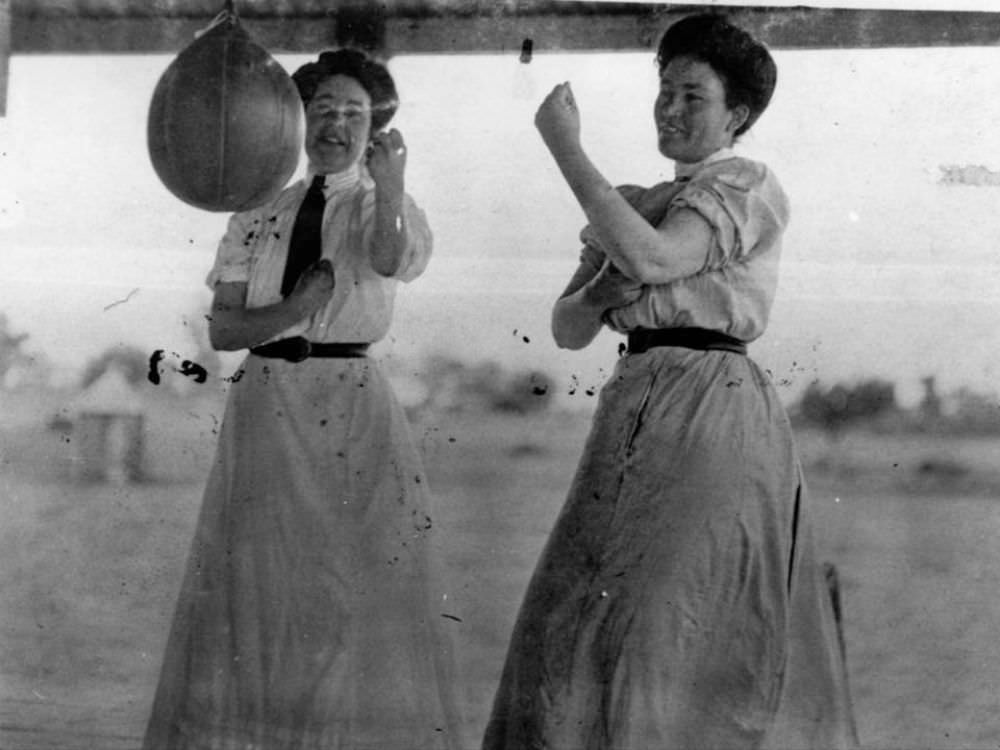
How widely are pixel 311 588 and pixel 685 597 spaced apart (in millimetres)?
713

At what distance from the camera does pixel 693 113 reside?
2438mm

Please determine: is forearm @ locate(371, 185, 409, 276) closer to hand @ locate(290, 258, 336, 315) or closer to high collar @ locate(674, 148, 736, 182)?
hand @ locate(290, 258, 336, 315)

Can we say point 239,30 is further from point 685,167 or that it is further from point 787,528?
point 787,528

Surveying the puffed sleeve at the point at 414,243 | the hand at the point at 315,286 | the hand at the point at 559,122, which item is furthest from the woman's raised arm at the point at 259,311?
the hand at the point at 559,122

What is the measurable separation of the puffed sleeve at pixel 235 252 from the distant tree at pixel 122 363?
199 mm

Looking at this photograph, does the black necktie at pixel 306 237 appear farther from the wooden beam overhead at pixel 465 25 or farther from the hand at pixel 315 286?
the wooden beam overhead at pixel 465 25

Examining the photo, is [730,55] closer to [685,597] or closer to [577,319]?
[577,319]

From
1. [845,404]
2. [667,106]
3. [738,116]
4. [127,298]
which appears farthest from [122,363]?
[845,404]

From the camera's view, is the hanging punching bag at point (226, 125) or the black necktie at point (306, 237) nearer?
the hanging punching bag at point (226, 125)

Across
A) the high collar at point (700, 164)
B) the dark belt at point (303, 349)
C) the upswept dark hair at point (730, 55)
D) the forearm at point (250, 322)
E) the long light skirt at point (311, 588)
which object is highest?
Answer: the upswept dark hair at point (730, 55)

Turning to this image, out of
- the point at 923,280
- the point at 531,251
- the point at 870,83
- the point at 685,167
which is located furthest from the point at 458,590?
the point at 870,83

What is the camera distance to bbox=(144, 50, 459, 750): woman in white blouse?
2535 millimetres

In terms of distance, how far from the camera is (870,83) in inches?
103

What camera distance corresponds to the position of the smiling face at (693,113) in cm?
244
